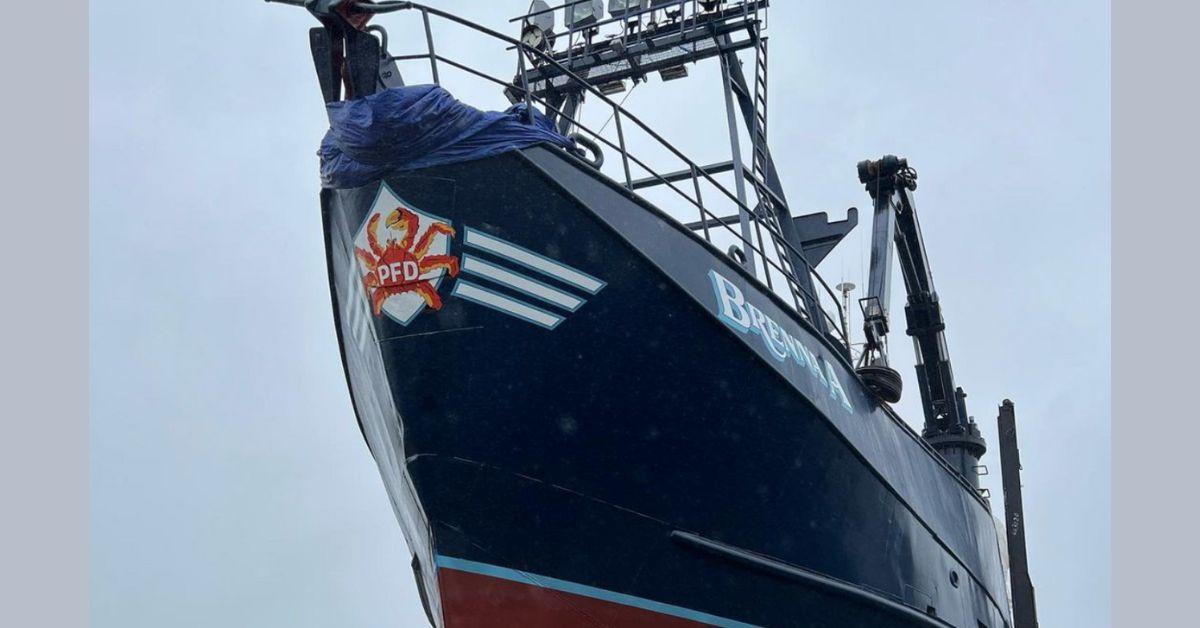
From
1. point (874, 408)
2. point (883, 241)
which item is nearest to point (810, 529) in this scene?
point (874, 408)

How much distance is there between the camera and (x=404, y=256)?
24.6 ft

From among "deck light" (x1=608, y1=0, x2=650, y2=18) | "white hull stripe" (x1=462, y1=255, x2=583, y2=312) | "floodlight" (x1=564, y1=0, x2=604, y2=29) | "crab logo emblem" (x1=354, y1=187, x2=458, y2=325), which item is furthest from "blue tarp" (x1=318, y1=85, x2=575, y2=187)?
"floodlight" (x1=564, y1=0, x2=604, y2=29)

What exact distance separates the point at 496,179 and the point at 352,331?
1.84 metres

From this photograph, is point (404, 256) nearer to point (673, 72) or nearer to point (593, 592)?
point (593, 592)

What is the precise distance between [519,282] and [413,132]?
1050mm

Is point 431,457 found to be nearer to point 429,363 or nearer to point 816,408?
point 429,363

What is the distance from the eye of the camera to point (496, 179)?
738 cm

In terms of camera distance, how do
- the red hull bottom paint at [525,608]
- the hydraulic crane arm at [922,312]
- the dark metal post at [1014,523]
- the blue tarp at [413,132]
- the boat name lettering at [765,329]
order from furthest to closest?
the hydraulic crane arm at [922,312]
the dark metal post at [1014,523]
the boat name lettering at [765,329]
the red hull bottom paint at [525,608]
the blue tarp at [413,132]

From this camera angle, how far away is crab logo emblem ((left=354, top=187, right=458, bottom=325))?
24.3 feet

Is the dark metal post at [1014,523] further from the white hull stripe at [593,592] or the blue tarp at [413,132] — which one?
the blue tarp at [413,132]

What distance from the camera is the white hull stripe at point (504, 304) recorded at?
7363mm

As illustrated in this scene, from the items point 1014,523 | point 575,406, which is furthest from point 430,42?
point 1014,523

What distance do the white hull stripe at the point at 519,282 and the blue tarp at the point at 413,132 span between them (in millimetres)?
612

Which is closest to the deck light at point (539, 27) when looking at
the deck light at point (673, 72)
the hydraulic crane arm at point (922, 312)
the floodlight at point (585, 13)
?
the floodlight at point (585, 13)
